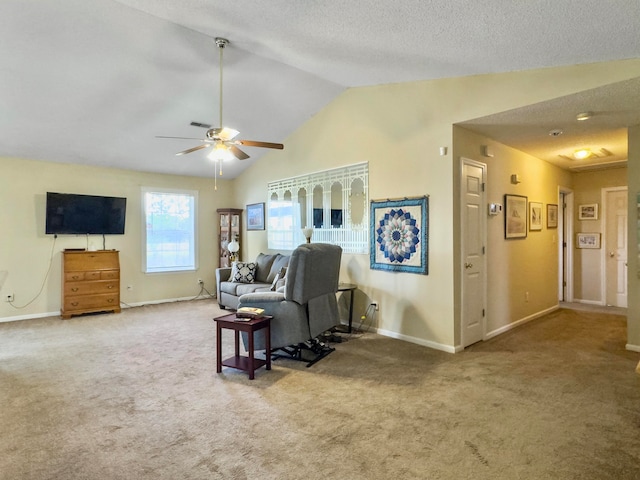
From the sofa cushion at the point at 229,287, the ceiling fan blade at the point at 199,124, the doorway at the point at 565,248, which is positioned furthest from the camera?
the doorway at the point at 565,248

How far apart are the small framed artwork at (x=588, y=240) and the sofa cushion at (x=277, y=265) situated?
5.33 meters

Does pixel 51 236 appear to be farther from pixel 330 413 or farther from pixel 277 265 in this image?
pixel 330 413

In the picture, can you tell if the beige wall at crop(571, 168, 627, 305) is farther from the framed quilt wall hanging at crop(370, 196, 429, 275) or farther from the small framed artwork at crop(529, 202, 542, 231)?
the framed quilt wall hanging at crop(370, 196, 429, 275)

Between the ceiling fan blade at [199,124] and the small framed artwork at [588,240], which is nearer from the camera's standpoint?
the ceiling fan blade at [199,124]

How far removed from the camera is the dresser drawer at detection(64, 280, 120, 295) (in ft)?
18.9

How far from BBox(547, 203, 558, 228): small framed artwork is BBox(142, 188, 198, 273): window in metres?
6.38

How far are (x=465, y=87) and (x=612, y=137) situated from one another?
2084 millimetres

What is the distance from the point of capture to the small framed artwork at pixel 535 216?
5406 mm

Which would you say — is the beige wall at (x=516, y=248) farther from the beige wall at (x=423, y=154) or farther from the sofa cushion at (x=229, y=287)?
the sofa cushion at (x=229, y=287)

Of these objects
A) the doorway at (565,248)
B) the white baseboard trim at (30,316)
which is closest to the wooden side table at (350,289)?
the doorway at (565,248)

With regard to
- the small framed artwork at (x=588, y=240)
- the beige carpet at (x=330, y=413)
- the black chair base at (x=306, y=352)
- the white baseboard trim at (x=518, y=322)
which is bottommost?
the beige carpet at (x=330, y=413)

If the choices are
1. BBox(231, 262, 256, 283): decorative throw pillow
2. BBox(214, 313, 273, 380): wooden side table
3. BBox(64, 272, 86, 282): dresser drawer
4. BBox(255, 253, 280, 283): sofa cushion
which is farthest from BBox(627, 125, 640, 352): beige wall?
BBox(64, 272, 86, 282): dresser drawer

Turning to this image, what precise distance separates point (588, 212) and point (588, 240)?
0.50m

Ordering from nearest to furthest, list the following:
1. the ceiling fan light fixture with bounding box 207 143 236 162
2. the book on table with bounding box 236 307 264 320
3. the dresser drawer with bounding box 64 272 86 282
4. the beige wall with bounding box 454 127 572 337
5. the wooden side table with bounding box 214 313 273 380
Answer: the wooden side table with bounding box 214 313 273 380, the book on table with bounding box 236 307 264 320, the ceiling fan light fixture with bounding box 207 143 236 162, the beige wall with bounding box 454 127 572 337, the dresser drawer with bounding box 64 272 86 282
